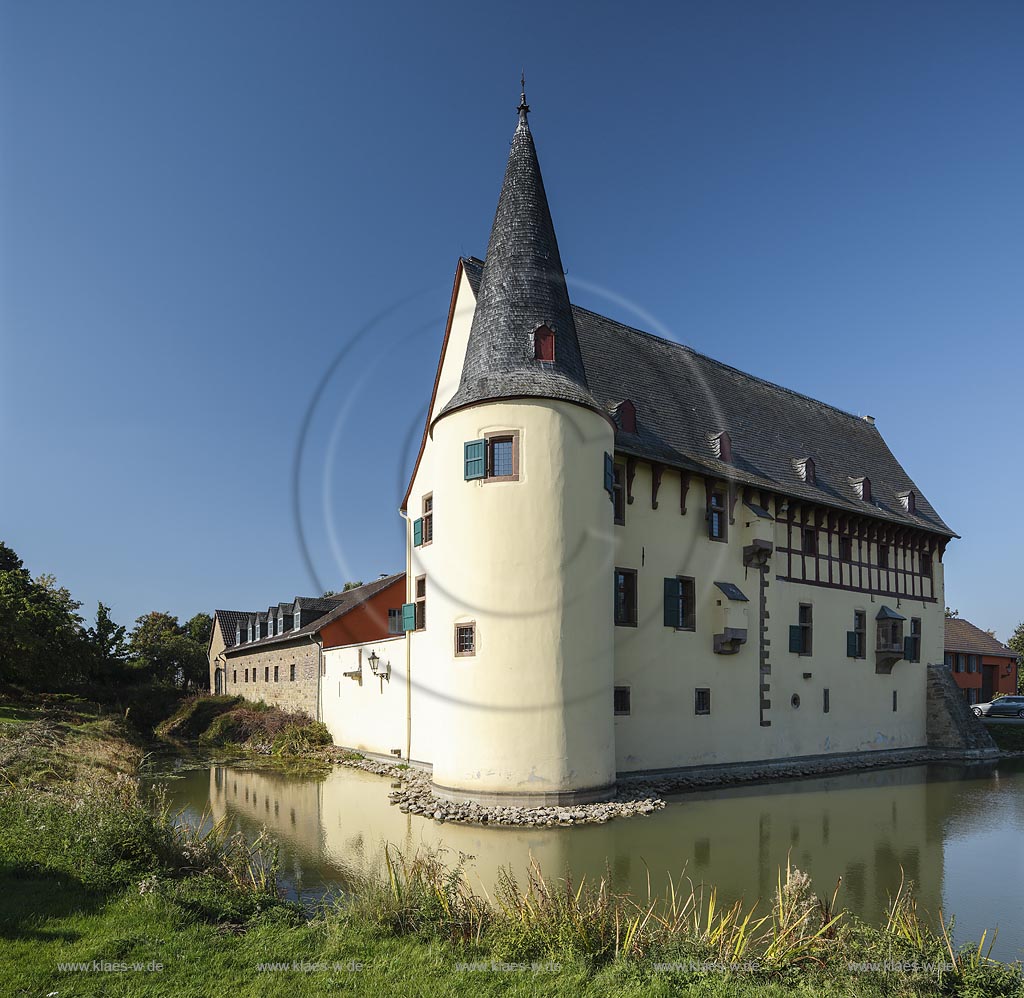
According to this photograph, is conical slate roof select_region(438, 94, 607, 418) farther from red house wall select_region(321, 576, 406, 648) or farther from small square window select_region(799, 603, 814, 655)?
red house wall select_region(321, 576, 406, 648)

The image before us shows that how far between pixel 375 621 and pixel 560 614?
15.0 meters

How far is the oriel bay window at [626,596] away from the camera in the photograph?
1855cm

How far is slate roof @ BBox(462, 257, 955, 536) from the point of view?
2078cm

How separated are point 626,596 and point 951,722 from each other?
630 inches

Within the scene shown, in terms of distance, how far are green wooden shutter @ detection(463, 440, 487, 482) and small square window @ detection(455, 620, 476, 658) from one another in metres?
3.02

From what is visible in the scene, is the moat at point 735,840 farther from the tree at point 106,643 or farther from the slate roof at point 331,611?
the tree at point 106,643

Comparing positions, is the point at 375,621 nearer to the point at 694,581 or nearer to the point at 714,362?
the point at 694,581

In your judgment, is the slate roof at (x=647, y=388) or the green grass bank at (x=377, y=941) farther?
the slate roof at (x=647, y=388)

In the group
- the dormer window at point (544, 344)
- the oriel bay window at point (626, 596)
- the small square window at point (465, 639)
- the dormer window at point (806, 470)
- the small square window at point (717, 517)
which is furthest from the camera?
the dormer window at point (806, 470)

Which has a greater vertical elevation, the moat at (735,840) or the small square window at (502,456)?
the small square window at (502,456)

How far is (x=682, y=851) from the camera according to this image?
476 inches

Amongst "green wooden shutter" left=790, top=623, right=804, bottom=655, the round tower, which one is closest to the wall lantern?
the round tower

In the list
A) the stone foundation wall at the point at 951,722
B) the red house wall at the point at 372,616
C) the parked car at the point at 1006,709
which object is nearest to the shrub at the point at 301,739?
the red house wall at the point at 372,616

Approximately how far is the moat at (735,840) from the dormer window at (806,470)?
358 inches
